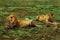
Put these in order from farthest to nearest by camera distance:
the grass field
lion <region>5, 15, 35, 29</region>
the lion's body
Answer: the lion's body, lion <region>5, 15, 35, 29</region>, the grass field

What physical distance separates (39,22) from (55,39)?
1531 mm

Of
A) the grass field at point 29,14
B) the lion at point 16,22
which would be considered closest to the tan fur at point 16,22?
the lion at point 16,22

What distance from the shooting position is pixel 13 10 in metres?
9.40

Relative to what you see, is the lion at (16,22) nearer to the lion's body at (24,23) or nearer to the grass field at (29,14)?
the lion's body at (24,23)

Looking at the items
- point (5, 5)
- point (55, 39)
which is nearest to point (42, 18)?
point (55, 39)

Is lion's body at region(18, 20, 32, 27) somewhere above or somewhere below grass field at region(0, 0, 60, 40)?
above

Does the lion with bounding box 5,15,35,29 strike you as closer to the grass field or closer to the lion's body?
the lion's body

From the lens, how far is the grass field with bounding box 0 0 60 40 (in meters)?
6.46

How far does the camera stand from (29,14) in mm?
8680

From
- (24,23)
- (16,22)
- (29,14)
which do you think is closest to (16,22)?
(16,22)

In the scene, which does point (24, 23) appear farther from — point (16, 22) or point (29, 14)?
point (29, 14)

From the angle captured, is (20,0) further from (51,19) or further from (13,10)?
(51,19)

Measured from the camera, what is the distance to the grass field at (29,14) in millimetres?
6461

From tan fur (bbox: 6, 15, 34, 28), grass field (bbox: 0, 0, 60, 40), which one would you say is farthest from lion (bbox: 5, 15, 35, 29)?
grass field (bbox: 0, 0, 60, 40)
